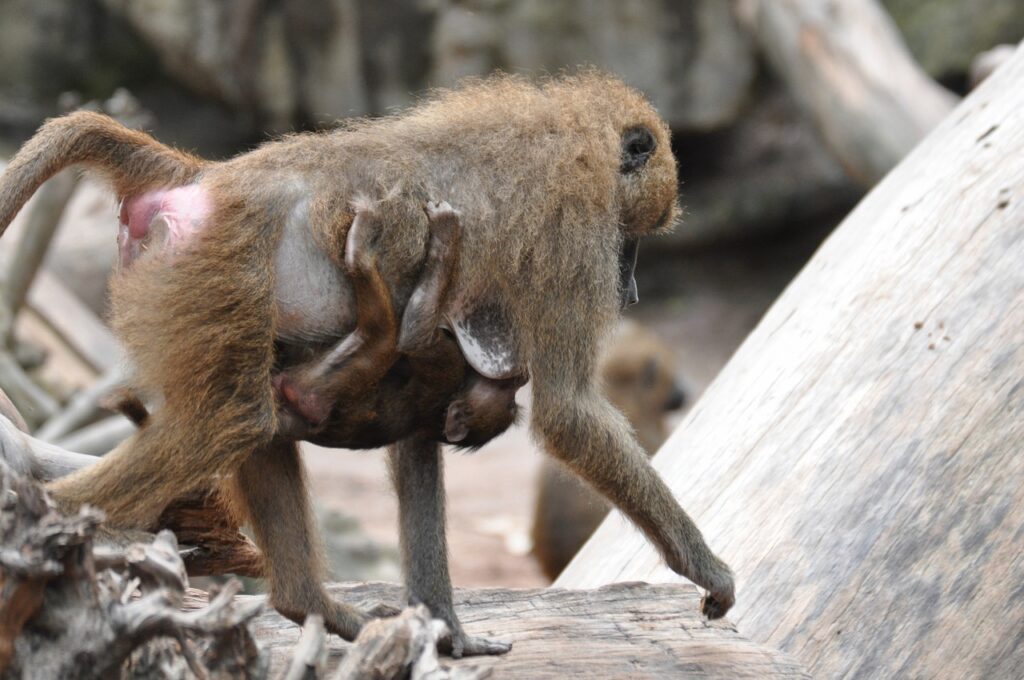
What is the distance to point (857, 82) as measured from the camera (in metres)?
6.33

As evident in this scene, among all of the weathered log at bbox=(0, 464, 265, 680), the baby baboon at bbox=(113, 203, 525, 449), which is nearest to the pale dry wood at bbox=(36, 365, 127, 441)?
the baby baboon at bbox=(113, 203, 525, 449)

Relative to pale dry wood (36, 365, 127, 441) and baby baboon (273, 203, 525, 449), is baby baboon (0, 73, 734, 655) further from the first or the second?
pale dry wood (36, 365, 127, 441)

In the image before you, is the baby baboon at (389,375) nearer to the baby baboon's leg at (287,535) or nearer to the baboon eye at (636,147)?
the baby baboon's leg at (287,535)

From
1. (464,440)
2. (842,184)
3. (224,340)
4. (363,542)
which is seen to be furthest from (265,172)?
(842,184)

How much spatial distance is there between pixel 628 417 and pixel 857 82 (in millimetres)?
2230

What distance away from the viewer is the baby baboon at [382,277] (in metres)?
2.67

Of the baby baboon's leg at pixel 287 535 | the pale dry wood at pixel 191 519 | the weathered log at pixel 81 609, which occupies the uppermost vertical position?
the weathered log at pixel 81 609

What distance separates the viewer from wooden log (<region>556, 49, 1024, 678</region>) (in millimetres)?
3242

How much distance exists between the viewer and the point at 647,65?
10.7 metres

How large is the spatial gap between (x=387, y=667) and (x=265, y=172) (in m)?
1.18

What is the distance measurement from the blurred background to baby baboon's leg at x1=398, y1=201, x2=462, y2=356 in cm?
483

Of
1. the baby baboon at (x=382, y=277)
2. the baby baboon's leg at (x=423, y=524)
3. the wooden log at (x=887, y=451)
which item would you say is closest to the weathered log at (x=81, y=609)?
the baby baboon at (x=382, y=277)

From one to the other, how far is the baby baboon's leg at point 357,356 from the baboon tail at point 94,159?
448mm

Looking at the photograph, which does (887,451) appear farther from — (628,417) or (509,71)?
(509,71)
